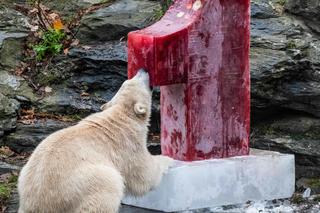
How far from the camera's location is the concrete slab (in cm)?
618

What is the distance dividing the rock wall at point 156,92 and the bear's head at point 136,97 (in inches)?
86.4

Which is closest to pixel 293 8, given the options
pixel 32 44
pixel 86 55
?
pixel 86 55

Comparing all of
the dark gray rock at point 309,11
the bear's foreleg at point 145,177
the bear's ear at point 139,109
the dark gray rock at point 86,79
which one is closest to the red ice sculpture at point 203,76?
the bear's ear at point 139,109

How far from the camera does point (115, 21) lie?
886 cm

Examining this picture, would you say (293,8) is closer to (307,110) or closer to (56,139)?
(307,110)

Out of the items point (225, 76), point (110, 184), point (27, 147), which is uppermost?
point (225, 76)

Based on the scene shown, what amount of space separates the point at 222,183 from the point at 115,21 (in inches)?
120

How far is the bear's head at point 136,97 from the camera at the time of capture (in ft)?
19.2

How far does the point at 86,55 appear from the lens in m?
8.57

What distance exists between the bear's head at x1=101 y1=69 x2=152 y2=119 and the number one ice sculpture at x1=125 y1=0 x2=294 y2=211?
14 cm

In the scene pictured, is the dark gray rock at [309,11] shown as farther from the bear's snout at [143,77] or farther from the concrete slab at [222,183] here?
the bear's snout at [143,77]

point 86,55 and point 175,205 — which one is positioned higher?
point 86,55

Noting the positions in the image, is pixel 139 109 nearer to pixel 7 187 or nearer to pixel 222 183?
pixel 222 183

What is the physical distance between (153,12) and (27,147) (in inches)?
84.0
